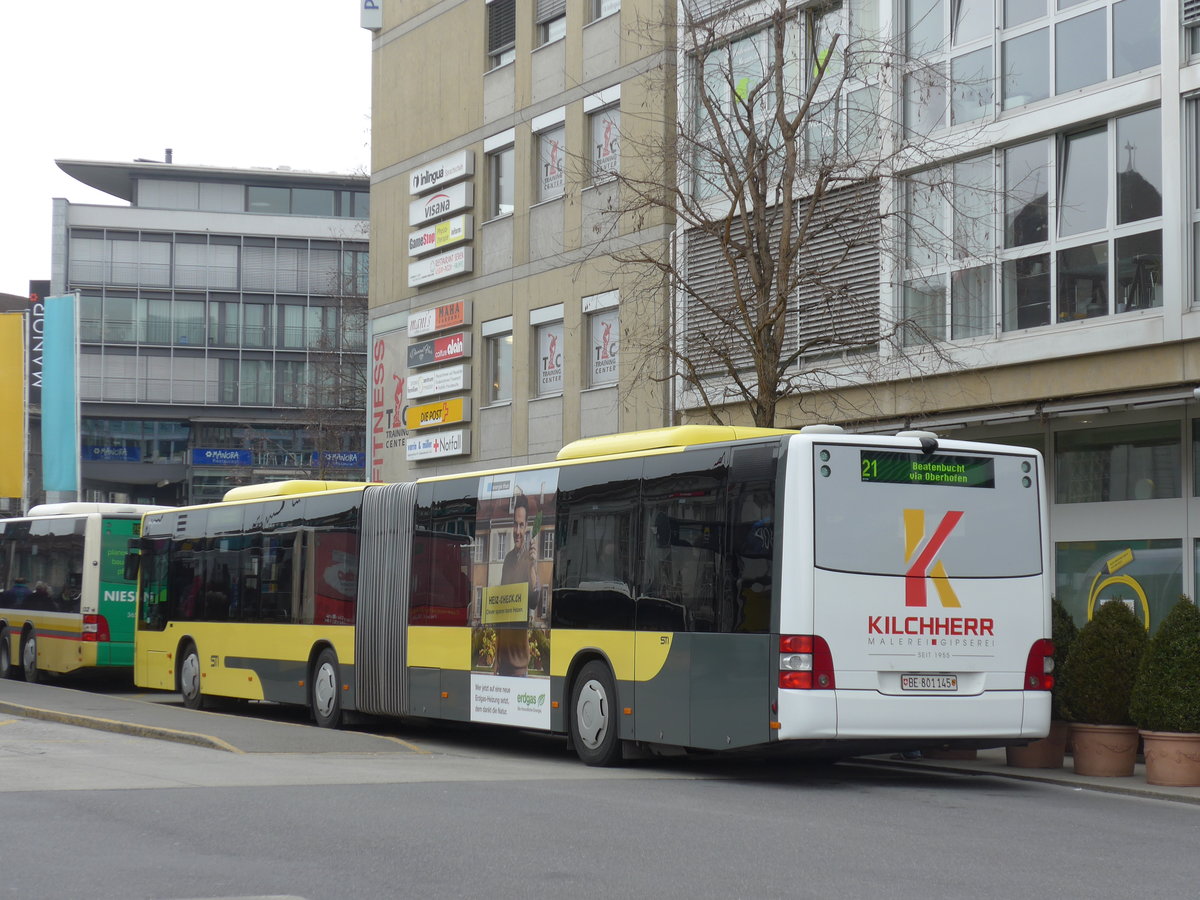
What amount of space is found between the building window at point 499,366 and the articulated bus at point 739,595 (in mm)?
14121

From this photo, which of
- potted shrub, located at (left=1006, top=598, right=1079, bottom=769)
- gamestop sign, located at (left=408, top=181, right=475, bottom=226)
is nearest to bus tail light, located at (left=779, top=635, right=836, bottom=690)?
potted shrub, located at (left=1006, top=598, right=1079, bottom=769)

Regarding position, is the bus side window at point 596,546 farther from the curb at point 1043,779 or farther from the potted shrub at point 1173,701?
the potted shrub at point 1173,701

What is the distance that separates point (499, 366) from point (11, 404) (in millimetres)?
12635

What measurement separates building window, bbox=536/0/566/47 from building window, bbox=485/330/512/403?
5739mm

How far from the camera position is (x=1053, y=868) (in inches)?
362

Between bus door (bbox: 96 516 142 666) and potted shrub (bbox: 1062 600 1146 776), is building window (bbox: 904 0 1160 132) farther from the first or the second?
bus door (bbox: 96 516 142 666)

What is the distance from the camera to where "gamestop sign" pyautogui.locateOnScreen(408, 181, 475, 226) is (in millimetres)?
33844

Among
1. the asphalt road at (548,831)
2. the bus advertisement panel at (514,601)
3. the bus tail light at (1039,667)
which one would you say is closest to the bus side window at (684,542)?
the asphalt road at (548,831)

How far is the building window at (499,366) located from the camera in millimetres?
33031

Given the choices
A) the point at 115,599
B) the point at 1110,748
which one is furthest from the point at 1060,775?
the point at 115,599

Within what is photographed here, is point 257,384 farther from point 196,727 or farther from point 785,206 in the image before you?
point 196,727

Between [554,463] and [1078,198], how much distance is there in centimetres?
819

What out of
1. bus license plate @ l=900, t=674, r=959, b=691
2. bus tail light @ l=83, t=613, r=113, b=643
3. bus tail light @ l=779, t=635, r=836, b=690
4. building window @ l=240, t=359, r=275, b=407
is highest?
building window @ l=240, t=359, r=275, b=407

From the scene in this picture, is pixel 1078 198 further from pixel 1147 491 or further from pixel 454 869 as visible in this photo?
pixel 454 869
